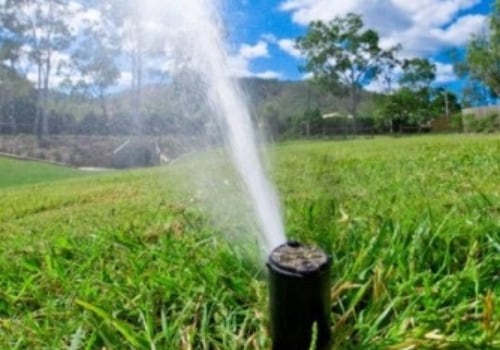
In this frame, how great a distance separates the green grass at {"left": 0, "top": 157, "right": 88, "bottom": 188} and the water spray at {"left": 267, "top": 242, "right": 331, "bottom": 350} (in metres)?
12.2

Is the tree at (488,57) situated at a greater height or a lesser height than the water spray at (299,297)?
greater

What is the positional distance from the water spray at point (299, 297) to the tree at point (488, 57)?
35917mm

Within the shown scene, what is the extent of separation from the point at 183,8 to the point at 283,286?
1863 mm

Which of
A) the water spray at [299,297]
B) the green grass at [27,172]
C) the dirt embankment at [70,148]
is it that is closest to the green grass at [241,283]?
the water spray at [299,297]

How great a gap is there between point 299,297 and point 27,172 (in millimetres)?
15020

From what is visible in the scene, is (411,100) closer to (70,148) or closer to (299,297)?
(70,148)

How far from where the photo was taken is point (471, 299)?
1516 mm

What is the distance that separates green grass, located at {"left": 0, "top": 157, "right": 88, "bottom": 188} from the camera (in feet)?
43.8

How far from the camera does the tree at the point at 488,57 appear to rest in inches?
1316

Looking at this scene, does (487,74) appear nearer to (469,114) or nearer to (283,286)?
(469,114)

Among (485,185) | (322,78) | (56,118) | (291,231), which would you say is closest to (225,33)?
(291,231)

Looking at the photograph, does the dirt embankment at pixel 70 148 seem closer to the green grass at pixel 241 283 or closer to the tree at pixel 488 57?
the green grass at pixel 241 283

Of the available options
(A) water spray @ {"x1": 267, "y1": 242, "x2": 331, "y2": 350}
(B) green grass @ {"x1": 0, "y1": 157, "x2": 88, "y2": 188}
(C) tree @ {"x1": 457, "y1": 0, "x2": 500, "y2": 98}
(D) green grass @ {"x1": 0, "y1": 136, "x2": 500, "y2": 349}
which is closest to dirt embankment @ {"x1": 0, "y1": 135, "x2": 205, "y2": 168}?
Answer: (B) green grass @ {"x1": 0, "y1": 157, "x2": 88, "y2": 188}

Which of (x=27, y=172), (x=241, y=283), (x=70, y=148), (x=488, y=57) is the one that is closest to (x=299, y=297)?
(x=241, y=283)
